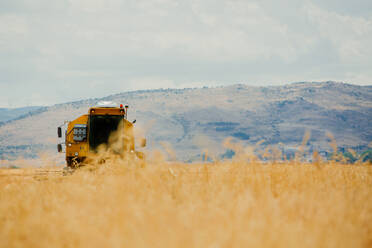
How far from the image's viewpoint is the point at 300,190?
23.7ft

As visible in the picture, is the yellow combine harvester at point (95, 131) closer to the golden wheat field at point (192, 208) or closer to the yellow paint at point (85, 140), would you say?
the yellow paint at point (85, 140)

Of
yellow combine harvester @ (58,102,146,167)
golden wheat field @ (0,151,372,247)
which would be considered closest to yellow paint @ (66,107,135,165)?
yellow combine harvester @ (58,102,146,167)

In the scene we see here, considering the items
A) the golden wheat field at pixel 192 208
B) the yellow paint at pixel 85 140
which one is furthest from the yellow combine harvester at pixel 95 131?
the golden wheat field at pixel 192 208

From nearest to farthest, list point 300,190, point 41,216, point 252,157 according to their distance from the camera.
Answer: point 41,216
point 300,190
point 252,157

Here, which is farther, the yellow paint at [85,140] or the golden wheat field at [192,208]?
the yellow paint at [85,140]

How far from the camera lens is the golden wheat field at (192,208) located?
14.3ft

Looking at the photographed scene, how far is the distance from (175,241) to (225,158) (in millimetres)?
5080

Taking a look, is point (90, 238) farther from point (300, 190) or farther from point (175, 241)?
point (300, 190)

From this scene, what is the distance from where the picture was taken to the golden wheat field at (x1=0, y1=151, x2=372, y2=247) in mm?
4352

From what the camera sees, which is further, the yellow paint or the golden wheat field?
the yellow paint

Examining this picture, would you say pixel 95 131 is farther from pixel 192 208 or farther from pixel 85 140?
pixel 192 208

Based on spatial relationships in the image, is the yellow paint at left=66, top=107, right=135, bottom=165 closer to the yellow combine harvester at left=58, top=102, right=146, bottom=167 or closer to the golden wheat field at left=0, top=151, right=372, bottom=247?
the yellow combine harvester at left=58, top=102, right=146, bottom=167

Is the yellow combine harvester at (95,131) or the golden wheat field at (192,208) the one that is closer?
the golden wheat field at (192,208)

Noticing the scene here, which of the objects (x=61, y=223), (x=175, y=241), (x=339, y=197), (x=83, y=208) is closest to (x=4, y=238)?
(x=61, y=223)
